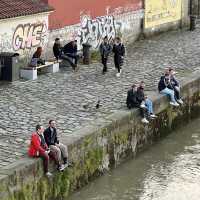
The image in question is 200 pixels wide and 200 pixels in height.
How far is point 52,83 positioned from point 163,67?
208 inches

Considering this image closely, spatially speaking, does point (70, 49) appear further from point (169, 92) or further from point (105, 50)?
point (169, 92)

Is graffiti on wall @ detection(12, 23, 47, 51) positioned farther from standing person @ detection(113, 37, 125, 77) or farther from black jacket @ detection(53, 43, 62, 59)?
standing person @ detection(113, 37, 125, 77)

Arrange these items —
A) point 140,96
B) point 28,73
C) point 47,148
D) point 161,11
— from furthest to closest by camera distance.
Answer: point 161,11, point 28,73, point 140,96, point 47,148

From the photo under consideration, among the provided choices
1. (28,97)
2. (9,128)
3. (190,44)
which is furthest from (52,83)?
(190,44)

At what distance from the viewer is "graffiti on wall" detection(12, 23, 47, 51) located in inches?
929

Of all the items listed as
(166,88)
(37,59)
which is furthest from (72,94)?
(166,88)

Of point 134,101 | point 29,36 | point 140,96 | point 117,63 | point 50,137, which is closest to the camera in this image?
point 50,137

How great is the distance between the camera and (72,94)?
71.7ft

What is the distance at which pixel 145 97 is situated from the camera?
67.2 feet

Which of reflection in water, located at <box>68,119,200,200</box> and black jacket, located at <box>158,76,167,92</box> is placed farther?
black jacket, located at <box>158,76,167,92</box>

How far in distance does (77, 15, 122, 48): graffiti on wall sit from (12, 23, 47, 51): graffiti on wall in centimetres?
277

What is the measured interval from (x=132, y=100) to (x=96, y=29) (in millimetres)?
9232

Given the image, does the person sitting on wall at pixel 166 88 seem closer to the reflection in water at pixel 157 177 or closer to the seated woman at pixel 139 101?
the reflection in water at pixel 157 177

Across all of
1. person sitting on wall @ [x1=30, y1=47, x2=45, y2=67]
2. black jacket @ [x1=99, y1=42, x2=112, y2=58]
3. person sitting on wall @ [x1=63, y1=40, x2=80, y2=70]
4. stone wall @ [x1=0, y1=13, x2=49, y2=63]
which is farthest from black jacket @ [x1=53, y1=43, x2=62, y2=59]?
black jacket @ [x1=99, y1=42, x2=112, y2=58]
